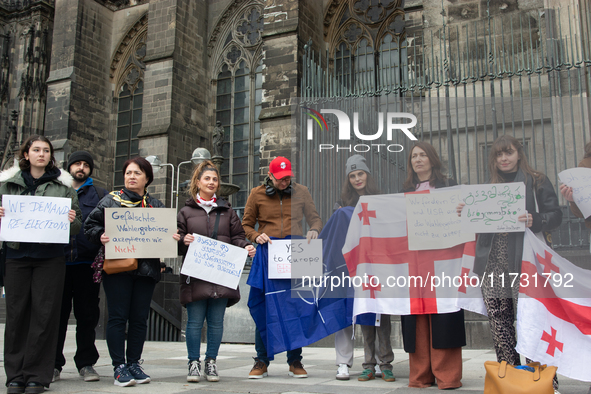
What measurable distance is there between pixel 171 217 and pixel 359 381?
6.33 feet

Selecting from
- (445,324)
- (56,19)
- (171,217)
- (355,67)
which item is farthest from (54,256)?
(56,19)

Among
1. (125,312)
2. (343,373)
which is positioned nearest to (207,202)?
(125,312)

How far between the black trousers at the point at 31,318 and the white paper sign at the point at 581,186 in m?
3.62

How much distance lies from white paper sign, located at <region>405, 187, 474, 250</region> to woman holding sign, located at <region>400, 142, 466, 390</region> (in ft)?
0.42

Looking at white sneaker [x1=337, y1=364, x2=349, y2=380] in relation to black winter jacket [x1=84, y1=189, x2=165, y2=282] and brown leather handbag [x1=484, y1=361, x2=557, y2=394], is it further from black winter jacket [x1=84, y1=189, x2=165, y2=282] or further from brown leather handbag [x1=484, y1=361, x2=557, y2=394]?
black winter jacket [x1=84, y1=189, x2=165, y2=282]

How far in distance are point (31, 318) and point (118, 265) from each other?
2.21ft

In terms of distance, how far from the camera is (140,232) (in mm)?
4160

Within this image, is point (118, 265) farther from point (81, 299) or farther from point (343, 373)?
point (343, 373)

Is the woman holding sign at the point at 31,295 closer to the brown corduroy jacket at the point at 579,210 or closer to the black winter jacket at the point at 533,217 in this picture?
the black winter jacket at the point at 533,217

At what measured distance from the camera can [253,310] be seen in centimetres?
454

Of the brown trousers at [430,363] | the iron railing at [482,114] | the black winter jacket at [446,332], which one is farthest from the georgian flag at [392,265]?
the iron railing at [482,114]

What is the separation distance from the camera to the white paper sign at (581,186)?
3570mm

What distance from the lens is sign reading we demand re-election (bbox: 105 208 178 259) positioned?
4.09 meters

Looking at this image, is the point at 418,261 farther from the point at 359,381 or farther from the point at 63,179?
the point at 63,179
